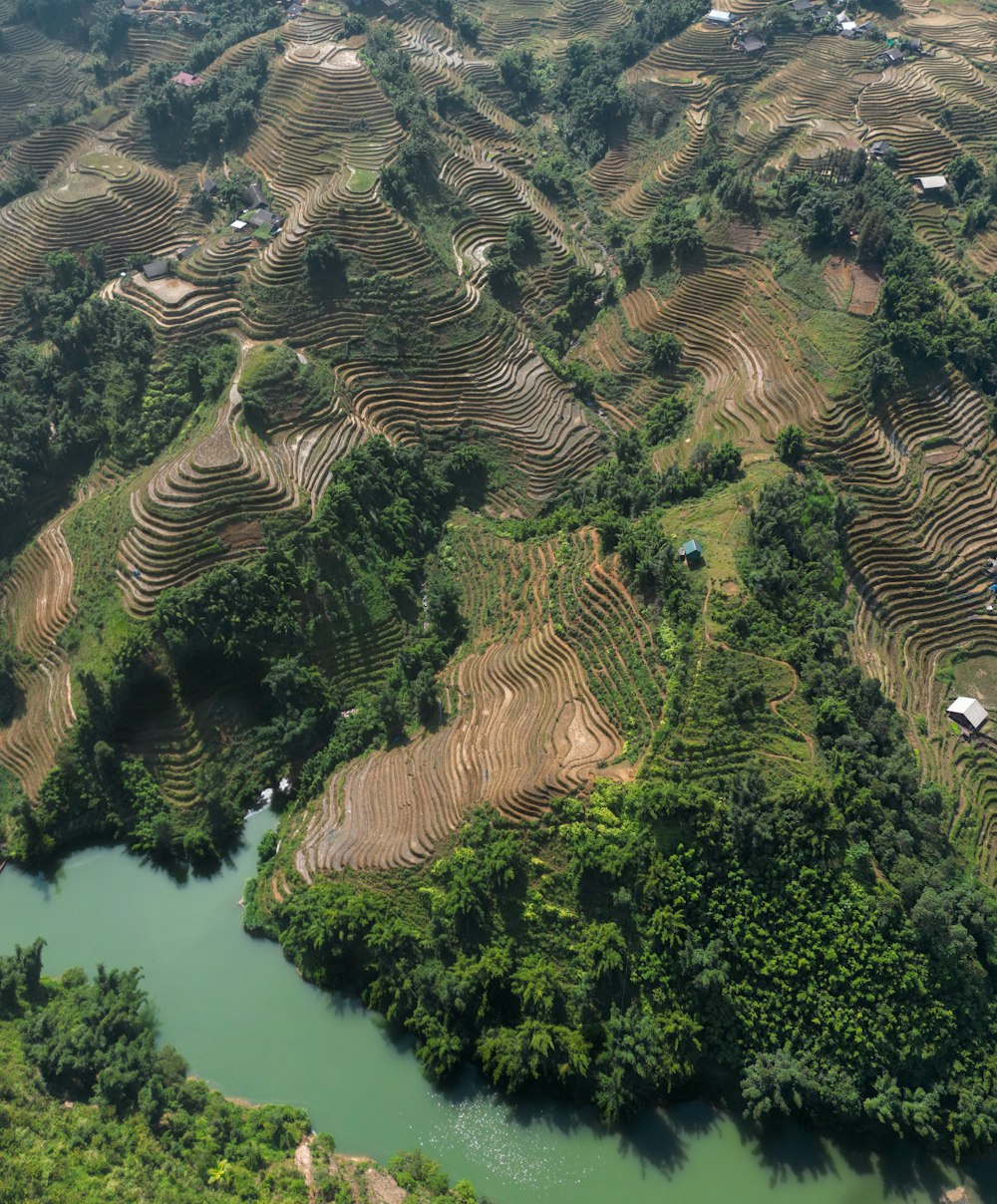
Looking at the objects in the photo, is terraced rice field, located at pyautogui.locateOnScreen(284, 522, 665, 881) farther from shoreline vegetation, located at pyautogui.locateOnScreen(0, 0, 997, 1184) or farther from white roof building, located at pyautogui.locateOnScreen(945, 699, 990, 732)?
white roof building, located at pyautogui.locateOnScreen(945, 699, 990, 732)

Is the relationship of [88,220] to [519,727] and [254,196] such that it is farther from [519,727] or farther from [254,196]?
[519,727]

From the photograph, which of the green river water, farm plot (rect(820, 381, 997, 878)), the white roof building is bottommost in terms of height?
the green river water

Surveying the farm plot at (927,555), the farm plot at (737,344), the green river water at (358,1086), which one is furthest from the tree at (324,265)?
the green river water at (358,1086)

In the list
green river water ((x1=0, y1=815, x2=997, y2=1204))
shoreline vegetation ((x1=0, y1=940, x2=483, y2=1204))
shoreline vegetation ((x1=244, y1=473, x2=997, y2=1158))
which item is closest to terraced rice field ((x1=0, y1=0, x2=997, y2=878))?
shoreline vegetation ((x1=244, y1=473, x2=997, y2=1158))

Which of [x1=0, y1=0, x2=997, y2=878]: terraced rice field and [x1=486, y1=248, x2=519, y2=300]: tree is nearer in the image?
[x1=0, y1=0, x2=997, y2=878]: terraced rice field

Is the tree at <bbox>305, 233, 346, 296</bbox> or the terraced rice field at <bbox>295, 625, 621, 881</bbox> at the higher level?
the tree at <bbox>305, 233, 346, 296</bbox>

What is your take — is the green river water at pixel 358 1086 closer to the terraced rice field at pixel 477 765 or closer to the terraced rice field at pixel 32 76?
the terraced rice field at pixel 477 765

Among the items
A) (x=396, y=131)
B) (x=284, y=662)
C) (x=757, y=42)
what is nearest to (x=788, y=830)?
(x=284, y=662)
